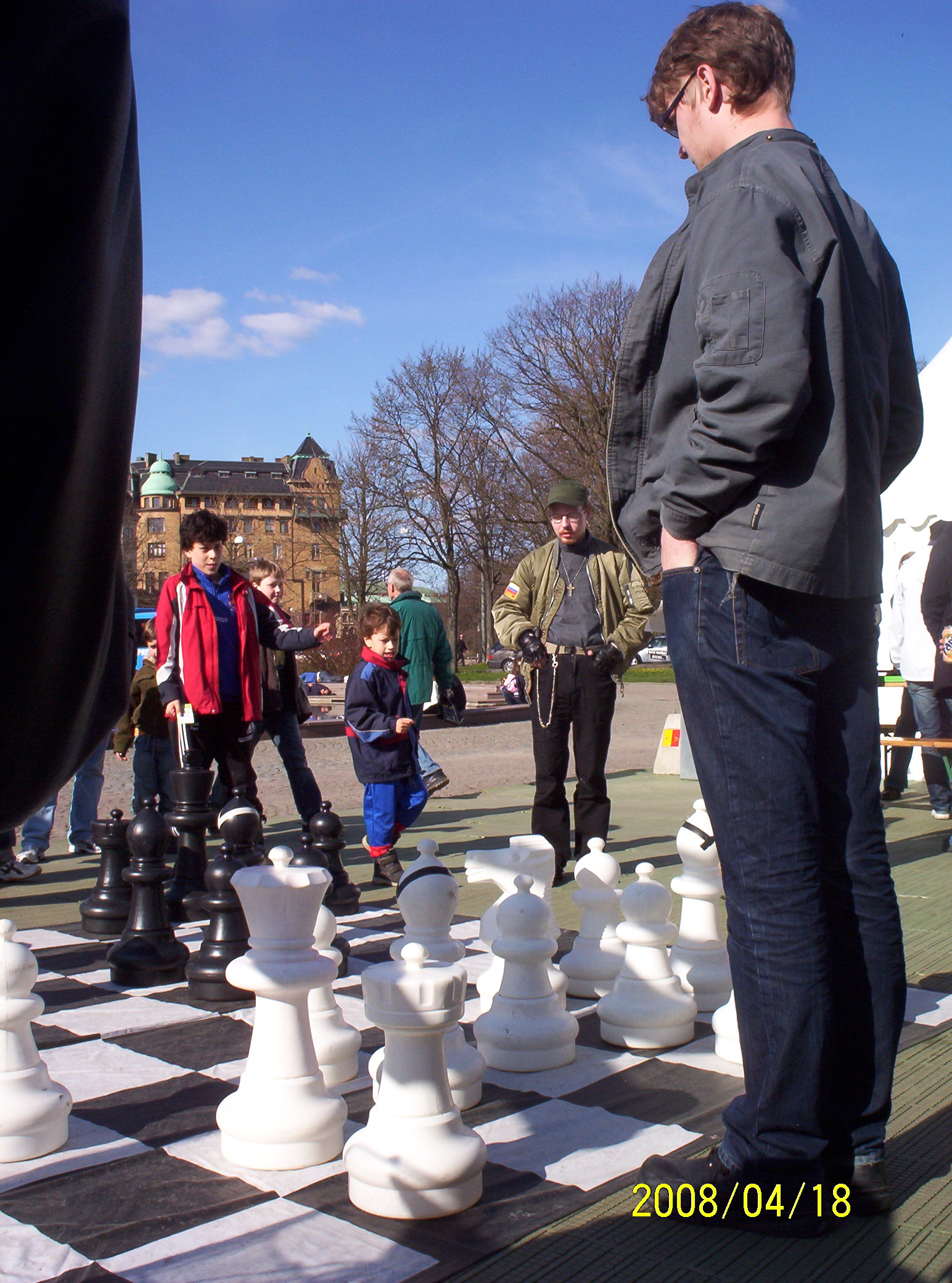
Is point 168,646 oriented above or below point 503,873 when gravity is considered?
above

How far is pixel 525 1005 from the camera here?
8.16ft

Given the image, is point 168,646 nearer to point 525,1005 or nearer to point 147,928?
point 147,928

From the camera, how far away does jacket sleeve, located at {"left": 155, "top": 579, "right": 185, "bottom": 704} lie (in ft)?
15.9

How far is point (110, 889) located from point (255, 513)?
8910cm

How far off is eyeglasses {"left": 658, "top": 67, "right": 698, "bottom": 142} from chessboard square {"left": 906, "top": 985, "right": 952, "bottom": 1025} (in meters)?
2.06

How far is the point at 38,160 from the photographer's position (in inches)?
26.4

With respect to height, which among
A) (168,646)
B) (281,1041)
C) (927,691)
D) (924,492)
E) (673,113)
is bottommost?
(281,1041)

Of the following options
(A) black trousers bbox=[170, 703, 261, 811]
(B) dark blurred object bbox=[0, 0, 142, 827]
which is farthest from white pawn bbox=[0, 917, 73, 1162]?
(A) black trousers bbox=[170, 703, 261, 811]

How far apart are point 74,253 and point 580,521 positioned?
4658 mm

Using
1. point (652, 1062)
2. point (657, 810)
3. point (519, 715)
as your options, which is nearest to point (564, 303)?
point (519, 715)

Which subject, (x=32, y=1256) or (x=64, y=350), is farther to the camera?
(x=32, y=1256)

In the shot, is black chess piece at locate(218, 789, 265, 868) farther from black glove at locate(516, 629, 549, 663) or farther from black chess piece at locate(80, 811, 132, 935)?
black glove at locate(516, 629, 549, 663)

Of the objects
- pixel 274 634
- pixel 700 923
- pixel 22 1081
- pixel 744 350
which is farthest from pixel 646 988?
pixel 274 634

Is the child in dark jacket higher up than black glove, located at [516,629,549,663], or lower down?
lower down
